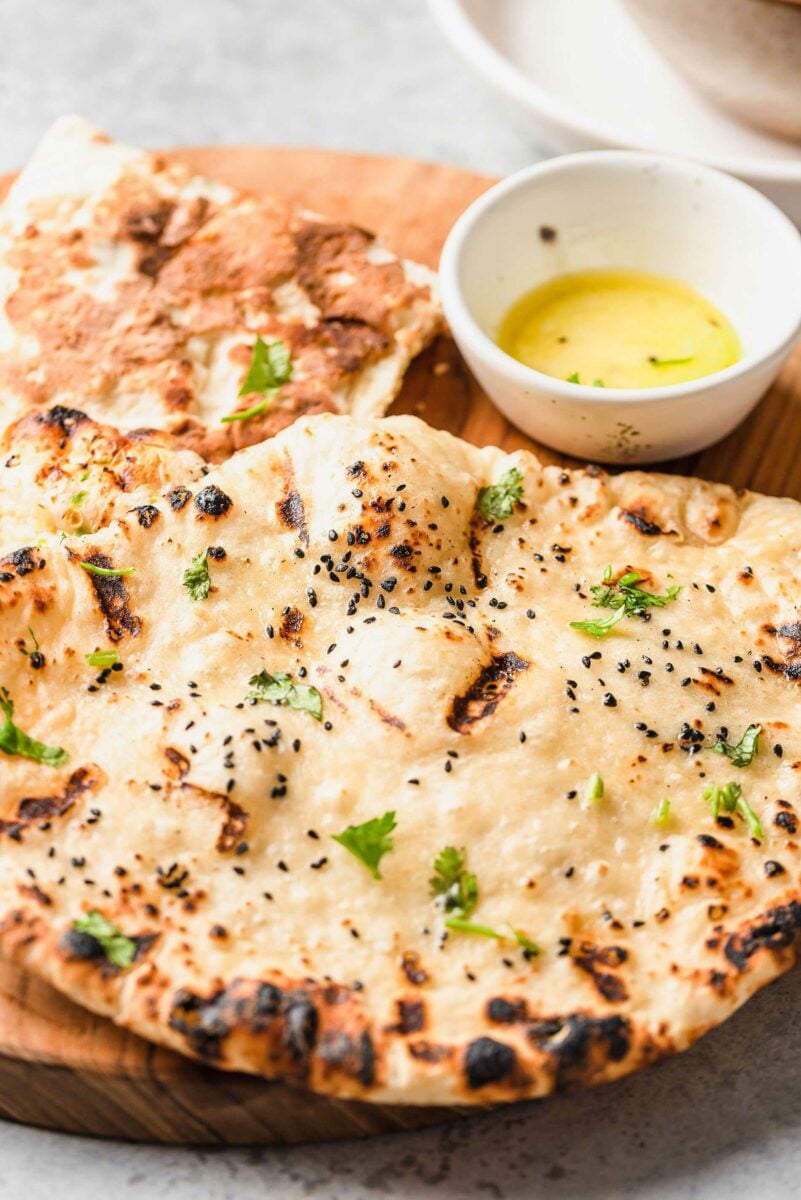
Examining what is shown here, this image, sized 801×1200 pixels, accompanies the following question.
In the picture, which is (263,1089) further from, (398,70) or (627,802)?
(398,70)

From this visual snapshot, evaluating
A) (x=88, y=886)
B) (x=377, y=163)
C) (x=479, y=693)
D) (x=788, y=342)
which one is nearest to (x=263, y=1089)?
(x=88, y=886)

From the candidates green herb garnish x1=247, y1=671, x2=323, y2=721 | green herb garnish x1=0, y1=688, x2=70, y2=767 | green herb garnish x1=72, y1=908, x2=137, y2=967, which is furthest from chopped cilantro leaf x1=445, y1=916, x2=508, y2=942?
green herb garnish x1=0, y1=688, x2=70, y2=767

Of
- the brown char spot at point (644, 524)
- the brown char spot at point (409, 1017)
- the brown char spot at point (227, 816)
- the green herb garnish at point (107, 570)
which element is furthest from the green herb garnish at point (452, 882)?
the brown char spot at point (644, 524)

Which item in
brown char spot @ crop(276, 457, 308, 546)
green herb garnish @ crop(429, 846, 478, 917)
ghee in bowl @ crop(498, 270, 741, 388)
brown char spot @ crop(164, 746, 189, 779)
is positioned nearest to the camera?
green herb garnish @ crop(429, 846, 478, 917)

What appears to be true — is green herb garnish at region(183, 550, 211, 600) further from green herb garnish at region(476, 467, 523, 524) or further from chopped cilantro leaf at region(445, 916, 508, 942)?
chopped cilantro leaf at region(445, 916, 508, 942)

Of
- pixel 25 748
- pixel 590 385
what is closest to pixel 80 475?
pixel 25 748

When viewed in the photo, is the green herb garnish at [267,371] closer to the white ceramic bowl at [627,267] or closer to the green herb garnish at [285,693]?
the white ceramic bowl at [627,267]
